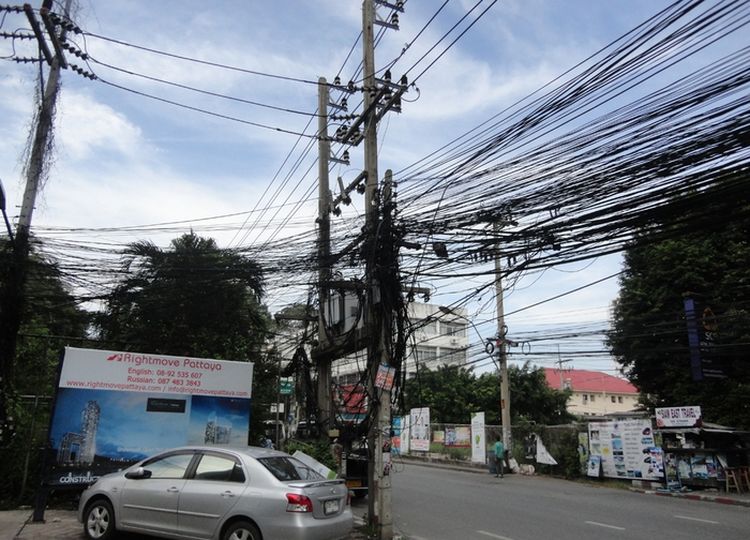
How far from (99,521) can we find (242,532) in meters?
2.52

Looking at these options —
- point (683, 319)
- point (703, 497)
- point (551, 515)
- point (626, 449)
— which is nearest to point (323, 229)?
point (551, 515)

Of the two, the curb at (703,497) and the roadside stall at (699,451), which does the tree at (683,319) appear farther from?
the curb at (703,497)

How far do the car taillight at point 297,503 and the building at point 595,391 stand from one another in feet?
182

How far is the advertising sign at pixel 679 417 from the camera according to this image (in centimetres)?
1694

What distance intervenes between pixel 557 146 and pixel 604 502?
33.7ft

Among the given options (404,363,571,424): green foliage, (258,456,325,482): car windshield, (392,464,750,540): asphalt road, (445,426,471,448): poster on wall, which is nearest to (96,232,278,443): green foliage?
(392,464,750,540): asphalt road

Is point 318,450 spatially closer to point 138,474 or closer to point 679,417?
point 138,474

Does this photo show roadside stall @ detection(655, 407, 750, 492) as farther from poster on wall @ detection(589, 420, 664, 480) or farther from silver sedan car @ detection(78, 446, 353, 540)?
silver sedan car @ detection(78, 446, 353, 540)

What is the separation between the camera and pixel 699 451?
17281 mm

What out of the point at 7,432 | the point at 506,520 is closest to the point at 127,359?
the point at 7,432

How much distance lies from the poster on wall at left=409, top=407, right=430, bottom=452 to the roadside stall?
14384 mm

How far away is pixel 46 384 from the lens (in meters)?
16.7

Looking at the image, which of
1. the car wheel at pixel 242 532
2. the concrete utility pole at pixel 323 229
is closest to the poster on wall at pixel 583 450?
the concrete utility pole at pixel 323 229

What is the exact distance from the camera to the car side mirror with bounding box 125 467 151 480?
800cm
